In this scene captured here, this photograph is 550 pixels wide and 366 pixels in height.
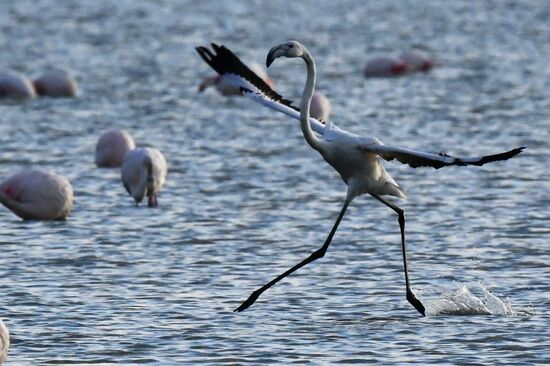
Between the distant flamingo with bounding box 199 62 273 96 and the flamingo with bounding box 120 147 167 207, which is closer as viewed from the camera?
the flamingo with bounding box 120 147 167 207

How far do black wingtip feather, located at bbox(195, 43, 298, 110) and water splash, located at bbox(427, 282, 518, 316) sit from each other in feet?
6.79

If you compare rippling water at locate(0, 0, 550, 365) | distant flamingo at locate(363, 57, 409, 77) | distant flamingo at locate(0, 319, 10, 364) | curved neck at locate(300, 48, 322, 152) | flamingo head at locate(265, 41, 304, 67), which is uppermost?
flamingo head at locate(265, 41, 304, 67)

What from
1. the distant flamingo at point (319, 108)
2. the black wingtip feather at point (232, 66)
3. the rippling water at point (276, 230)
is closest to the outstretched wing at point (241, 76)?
the black wingtip feather at point (232, 66)

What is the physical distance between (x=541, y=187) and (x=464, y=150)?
124 inches

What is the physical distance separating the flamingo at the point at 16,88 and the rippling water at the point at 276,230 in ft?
1.88

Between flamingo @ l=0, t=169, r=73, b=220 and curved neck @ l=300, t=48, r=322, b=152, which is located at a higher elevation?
curved neck @ l=300, t=48, r=322, b=152

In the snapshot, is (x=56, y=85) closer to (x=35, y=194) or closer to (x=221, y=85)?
(x=221, y=85)

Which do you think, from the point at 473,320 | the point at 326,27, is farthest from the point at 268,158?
the point at 326,27

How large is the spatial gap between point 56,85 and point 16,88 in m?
0.68

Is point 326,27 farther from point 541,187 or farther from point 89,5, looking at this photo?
point 541,187

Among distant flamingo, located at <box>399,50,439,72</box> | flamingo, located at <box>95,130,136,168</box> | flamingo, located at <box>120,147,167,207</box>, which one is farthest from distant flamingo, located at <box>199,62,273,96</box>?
flamingo, located at <box>120,147,167,207</box>

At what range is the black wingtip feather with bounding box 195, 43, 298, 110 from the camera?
48.1 ft

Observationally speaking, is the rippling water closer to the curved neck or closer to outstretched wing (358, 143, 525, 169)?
outstretched wing (358, 143, 525, 169)

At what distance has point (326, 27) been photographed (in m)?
44.1
